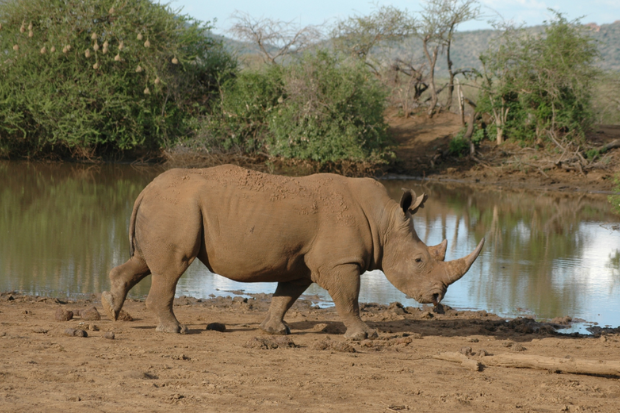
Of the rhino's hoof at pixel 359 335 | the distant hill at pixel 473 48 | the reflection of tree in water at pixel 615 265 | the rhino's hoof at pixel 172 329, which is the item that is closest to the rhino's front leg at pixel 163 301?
the rhino's hoof at pixel 172 329

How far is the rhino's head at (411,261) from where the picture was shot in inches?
278

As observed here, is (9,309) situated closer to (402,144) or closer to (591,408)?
(591,408)

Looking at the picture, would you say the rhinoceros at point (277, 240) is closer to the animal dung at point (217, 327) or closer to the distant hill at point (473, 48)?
the animal dung at point (217, 327)

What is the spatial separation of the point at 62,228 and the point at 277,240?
765 cm

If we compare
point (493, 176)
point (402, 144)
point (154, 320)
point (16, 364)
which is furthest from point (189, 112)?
point (16, 364)

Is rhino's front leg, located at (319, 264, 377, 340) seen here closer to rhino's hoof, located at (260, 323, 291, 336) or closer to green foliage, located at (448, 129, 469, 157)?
rhino's hoof, located at (260, 323, 291, 336)

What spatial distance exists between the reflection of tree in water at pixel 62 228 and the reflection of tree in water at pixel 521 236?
528 cm

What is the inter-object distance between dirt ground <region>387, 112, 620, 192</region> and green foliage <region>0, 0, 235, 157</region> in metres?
8.51

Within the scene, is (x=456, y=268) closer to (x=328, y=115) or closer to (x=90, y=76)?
(x=328, y=115)

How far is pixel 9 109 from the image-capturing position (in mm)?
25750

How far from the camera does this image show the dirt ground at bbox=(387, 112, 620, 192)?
24.8 m

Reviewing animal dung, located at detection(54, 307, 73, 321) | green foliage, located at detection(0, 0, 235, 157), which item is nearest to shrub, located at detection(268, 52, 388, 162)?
green foliage, located at detection(0, 0, 235, 157)

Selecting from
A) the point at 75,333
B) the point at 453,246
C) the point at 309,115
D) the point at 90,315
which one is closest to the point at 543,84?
the point at 309,115

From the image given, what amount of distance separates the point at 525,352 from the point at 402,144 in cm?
2326
